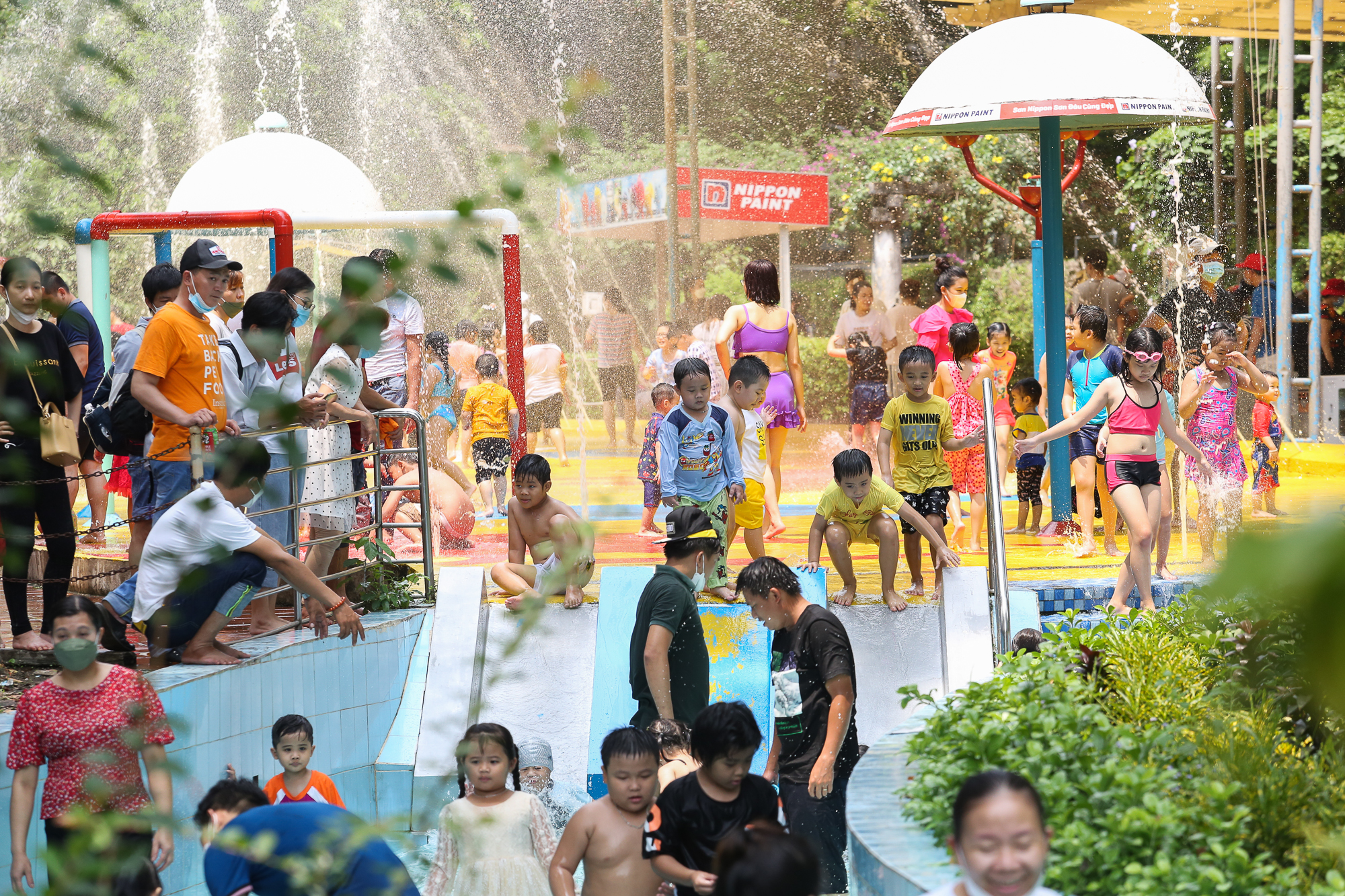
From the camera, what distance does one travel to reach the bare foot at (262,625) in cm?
727

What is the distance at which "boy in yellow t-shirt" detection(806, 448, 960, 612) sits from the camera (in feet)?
25.3

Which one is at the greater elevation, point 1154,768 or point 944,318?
point 944,318

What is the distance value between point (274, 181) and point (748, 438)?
11137 millimetres

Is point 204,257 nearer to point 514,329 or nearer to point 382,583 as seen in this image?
point 382,583

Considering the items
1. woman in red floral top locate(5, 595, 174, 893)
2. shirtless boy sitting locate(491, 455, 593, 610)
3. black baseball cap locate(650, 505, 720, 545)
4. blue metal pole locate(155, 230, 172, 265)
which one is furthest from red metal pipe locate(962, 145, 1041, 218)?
woman in red floral top locate(5, 595, 174, 893)

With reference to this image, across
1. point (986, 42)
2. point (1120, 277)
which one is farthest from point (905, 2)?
point (986, 42)

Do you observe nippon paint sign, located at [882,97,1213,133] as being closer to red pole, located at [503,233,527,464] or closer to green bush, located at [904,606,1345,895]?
red pole, located at [503,233,527,464]

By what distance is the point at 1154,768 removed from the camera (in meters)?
4.18

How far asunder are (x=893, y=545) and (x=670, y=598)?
1803 millimetres

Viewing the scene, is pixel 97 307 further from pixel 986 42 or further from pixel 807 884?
pixel 807 884

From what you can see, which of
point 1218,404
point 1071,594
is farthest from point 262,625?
point 1218,404

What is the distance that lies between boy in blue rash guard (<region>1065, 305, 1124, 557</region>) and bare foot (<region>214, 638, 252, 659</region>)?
16.9ft

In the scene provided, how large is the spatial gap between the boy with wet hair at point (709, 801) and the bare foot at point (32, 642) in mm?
3358

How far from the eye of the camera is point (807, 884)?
325 centimetres
